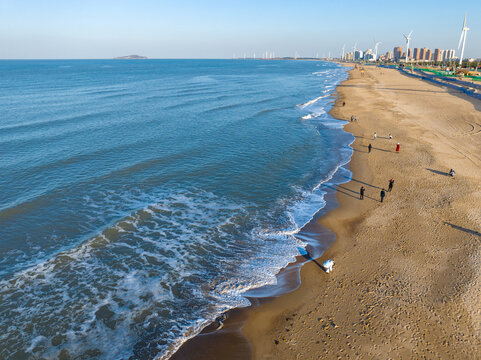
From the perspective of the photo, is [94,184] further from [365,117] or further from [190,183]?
[365,117]

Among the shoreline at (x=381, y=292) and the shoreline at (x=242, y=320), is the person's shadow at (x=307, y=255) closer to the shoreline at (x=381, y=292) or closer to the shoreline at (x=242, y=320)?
the shoreline at (x=242, y=320)

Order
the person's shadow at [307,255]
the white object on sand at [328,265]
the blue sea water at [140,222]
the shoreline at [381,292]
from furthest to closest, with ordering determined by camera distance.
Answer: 1. the person's shadow at [307,255]
2. the white object on sand at [328,265]
3. the blue sea water at [140,222]
4. the shoreline at [381,292]

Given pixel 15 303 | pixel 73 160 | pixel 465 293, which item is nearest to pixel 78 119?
pixel 73 160

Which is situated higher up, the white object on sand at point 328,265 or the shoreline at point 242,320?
the white object on sand at point 328,265

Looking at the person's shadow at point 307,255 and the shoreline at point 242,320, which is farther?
the person's shadow at point 307,255

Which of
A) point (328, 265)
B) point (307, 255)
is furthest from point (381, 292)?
point (307, 255)

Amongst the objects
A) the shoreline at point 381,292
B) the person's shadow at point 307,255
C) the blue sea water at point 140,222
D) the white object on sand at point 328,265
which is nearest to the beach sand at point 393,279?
the shoreline at point 381,292

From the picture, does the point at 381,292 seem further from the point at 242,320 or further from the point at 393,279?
the point at 242,320
